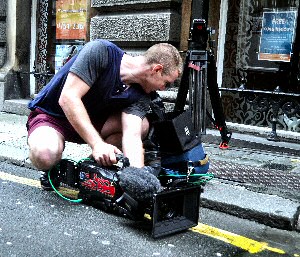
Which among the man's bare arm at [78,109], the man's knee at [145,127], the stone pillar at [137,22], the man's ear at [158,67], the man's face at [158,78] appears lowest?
the man's knee at [145,127]

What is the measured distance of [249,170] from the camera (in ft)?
13.1

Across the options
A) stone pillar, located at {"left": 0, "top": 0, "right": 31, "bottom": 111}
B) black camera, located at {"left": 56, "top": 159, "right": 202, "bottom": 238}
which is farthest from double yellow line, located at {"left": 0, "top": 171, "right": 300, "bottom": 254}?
stone pillar, located at {"left": 0, "top": 0, "right": 31, "bottom": 111}

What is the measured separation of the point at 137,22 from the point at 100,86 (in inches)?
128

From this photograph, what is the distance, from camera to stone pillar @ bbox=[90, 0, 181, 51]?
568 centimetres

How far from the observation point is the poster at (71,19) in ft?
23.4

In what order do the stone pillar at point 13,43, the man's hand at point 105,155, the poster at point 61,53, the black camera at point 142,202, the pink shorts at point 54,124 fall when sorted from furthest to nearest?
the stone pillar at point 13,43 → the poster at point 61,53 → the pink shorts at point 54,124 → the man's hand at point 105,155 → the black camera at point 142,202

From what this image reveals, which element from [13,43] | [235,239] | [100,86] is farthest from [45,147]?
[13,43]

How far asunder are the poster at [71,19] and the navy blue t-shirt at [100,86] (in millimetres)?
4252

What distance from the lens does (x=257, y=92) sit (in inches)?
209

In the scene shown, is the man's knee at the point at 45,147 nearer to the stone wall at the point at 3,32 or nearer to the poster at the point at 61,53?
the poster at the point at 61,53

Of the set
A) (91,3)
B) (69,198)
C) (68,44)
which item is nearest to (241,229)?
(69,198)

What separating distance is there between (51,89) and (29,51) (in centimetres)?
523

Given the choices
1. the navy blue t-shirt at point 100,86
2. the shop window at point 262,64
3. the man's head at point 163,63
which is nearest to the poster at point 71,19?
the shop window at point 262,64

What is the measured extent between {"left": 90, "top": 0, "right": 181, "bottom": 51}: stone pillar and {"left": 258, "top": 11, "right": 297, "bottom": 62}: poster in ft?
3.84
